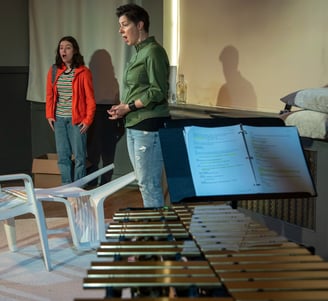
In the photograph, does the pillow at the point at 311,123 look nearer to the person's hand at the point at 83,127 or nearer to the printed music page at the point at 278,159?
the printed music page at the point at 278,159

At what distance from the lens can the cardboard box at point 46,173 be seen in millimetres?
5656

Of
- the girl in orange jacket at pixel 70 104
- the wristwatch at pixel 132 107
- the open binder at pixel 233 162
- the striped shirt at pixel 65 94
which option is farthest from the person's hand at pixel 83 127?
the open binder at pixel 233 162

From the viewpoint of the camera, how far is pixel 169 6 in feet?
17.6

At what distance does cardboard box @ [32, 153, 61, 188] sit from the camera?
5656 millimetres

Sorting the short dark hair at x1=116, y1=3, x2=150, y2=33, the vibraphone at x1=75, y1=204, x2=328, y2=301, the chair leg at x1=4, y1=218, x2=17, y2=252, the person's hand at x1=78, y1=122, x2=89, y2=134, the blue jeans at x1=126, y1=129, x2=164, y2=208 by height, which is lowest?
the chair leg at x1=4, y1=218, x2=17, y2=252

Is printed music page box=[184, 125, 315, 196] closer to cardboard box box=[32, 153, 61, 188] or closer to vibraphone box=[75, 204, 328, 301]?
vibraphone box=[75, 204, 328, 301]

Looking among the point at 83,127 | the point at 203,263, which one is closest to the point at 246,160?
the point at 203,263

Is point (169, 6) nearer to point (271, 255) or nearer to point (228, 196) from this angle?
point (228, 196)

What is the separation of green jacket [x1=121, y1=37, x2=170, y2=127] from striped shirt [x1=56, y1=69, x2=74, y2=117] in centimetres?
173

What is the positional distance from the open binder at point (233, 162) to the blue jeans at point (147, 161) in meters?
1.20

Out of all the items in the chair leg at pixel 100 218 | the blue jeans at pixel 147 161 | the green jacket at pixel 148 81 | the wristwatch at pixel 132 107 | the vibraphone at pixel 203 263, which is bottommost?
the chair leg at pixel 100 218

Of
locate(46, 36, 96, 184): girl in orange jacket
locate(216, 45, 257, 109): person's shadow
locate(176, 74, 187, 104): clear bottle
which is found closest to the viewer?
locate(216, 45, 257, 109): person's shadow

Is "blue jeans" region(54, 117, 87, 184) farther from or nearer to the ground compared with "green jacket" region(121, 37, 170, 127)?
nearer to the ground

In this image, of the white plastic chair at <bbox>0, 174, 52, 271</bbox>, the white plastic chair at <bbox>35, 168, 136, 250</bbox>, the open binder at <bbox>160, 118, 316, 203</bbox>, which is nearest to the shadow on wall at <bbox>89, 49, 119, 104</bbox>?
the white plastic chair at <bbox>35, 168, 136, 250</bbox>
